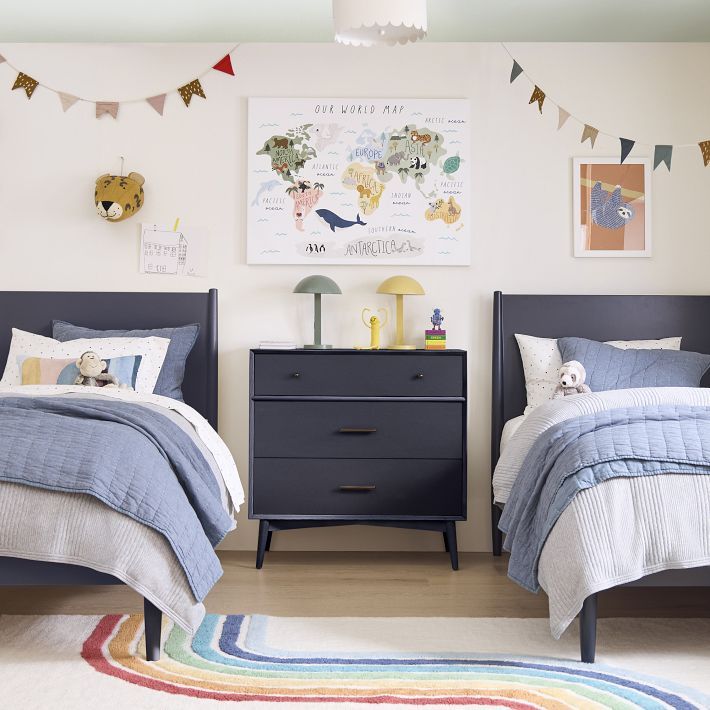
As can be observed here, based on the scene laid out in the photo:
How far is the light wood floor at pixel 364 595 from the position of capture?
9.12 feet

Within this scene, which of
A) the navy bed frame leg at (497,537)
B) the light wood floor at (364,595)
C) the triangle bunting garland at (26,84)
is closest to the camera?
the light wood floor at (364,595)

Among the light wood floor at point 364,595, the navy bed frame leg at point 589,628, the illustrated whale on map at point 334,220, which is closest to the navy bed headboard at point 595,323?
the illustrated whale on map at point 334,220

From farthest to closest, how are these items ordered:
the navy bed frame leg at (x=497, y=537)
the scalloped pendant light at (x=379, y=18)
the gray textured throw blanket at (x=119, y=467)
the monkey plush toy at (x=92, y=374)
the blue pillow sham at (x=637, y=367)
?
the navy bed frame leg at (x=497, y=537), the blue pillow sham at (x=637, y=367), the monkey plush toy at (x=92, y=374), the scalloped pendant light at (x=379, y=18), the gray textured throw blanket at (x=119, y=467)

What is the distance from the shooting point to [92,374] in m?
3.24

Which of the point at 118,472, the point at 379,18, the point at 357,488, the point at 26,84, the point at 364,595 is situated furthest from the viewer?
the point at 26,84

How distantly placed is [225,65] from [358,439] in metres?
1.74

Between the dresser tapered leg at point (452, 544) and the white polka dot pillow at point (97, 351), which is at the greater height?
the white polka dot pillow at point (97, 351)

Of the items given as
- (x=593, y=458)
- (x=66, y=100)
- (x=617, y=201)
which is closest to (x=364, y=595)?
(x=593, y=458)

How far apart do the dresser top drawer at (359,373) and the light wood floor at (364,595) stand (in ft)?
2.26

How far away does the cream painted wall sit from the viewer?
3811 millimetres

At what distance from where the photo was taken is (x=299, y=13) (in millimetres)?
3598

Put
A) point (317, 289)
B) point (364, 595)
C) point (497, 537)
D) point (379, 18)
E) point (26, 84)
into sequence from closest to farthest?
1. point (379, 18)
2. point (364, 595)
3. point (317, 289)
4. point (497, 537)
5. point (26, 84)

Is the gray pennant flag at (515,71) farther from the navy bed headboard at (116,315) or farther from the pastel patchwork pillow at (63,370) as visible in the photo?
the pastel patchwork pillow at (63,370)

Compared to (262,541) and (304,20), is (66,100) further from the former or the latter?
(262,541)
